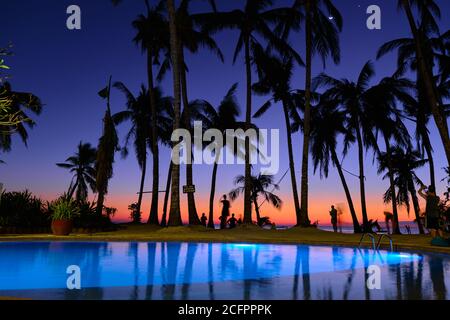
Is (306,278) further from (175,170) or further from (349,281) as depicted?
(175,170)

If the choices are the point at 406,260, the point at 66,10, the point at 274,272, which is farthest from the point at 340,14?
the point at 274,272

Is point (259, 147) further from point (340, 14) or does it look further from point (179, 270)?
point (179, 270)

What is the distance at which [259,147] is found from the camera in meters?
35.5

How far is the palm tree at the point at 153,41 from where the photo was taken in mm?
28391

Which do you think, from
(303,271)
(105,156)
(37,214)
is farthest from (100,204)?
(303,271)

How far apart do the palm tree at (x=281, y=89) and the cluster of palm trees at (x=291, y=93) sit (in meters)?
0.07

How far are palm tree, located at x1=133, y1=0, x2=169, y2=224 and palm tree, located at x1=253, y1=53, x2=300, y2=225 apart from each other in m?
6.88

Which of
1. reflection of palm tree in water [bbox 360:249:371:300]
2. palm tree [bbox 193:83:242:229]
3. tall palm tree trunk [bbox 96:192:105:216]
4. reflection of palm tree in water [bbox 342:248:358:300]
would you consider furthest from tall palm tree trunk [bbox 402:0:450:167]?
palm tree [bbox 193:83:242:229]

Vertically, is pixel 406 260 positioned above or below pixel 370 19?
below

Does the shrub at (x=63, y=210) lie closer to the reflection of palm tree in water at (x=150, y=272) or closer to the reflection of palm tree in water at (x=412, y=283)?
the reflection of palm tree in water at (x=150, y=272)

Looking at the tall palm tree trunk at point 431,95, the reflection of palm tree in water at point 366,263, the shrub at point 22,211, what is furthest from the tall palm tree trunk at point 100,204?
the tall palm tree trunk at point 431,95

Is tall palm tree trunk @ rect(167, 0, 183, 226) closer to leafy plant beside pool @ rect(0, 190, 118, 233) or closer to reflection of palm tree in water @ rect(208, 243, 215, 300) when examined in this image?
leafy plant beside pool @ rect(0, 190, 118, 233)

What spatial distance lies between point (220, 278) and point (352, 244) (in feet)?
24.2
